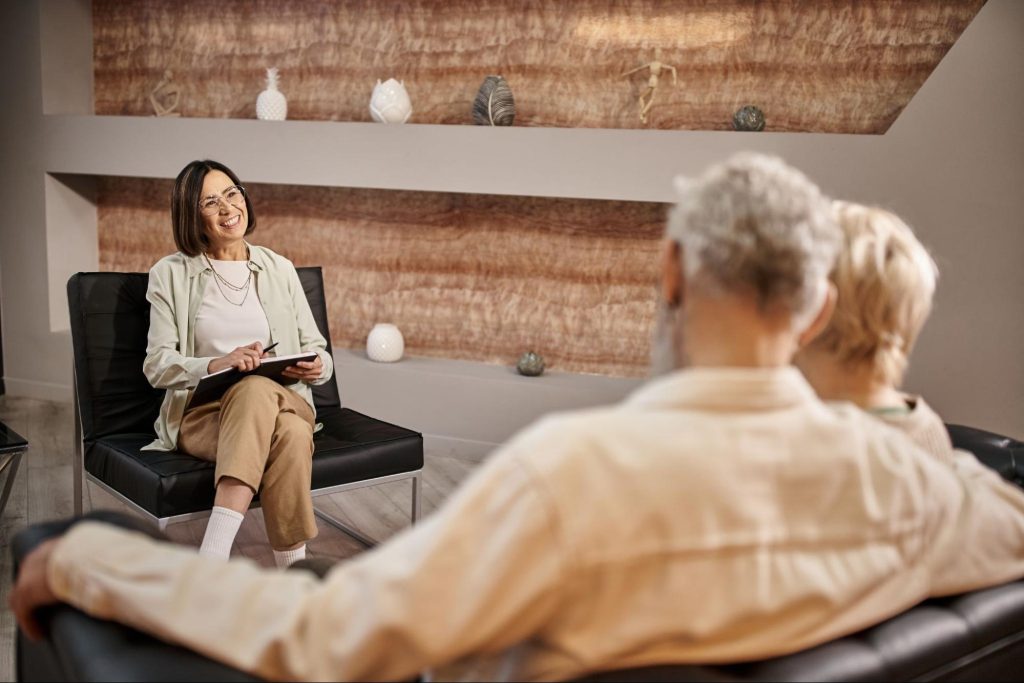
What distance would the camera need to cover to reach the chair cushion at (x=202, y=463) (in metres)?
2.34

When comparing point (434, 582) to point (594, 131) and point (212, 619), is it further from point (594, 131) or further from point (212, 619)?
point (594, 131)

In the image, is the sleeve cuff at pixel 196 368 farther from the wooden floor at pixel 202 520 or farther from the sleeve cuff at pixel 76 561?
the sleeve cuff at pixel 76 561

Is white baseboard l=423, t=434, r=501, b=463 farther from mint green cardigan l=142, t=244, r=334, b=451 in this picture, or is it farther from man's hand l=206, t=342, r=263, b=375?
man's hand l=206, t=342, r=263, b=375

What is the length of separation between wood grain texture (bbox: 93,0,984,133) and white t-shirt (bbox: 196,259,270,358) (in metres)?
1.68

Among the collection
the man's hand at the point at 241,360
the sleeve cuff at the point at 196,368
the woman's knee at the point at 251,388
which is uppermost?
the man's hand at the point at 241,360

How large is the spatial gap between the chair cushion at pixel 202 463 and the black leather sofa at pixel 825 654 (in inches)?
37.9

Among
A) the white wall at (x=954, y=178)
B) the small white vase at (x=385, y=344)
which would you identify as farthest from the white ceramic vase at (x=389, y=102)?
the small white vase at (x=385, y=344)

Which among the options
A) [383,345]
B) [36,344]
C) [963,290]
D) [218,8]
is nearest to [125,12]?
[218,8]

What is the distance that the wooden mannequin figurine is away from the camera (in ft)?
12.3

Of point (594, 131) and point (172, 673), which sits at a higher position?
point (594, 131)

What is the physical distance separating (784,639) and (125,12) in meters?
4.70

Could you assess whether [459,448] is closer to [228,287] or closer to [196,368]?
[228,287]

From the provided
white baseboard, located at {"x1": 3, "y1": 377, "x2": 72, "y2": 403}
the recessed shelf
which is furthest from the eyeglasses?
white baseboard, located at {"x1": 3, "y1": 377, "x2": 72, "y2": 403}

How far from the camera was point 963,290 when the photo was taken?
3367mm
